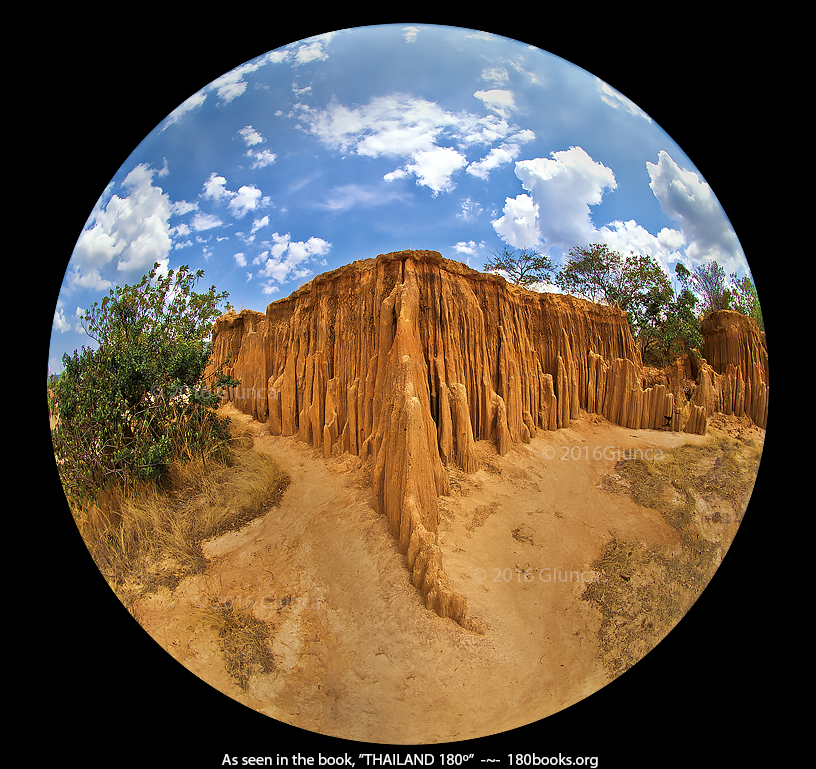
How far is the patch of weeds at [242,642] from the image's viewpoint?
4031 mm

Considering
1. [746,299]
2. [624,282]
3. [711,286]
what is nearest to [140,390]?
[624,282]

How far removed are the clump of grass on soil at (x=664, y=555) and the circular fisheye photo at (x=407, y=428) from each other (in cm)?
4

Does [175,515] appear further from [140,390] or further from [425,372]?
[425,372]

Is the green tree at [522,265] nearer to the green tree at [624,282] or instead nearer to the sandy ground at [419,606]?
the green tree at [624,282]

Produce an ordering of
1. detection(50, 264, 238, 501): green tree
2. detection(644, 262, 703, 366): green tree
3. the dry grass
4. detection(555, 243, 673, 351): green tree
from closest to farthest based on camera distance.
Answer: the dry grass → detection(555, 243, 673, 351): green tree → detection(50, 264, 238, 501): green tree → detection(644, 262, 703, 366): green tree

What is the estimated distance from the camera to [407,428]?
6129 mm

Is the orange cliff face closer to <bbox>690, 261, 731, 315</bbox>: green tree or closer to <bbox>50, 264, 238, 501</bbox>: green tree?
<bbox>50, 264, 238, 501</bbox>: green tree

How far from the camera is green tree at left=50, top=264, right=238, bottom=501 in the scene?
498 cm

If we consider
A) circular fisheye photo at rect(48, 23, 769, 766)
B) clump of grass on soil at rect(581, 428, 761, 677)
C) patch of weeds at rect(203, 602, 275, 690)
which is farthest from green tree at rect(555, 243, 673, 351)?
patch of weeds at rect(203, 602, 275, 690)

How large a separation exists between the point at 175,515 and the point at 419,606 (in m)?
3.13

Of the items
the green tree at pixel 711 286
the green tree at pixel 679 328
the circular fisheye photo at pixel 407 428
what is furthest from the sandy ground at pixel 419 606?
the green tree at pixel 711 286

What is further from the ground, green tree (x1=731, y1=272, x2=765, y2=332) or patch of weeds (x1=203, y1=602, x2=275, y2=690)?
green tree (x1=731, y1=272, x2=765, y2=332)

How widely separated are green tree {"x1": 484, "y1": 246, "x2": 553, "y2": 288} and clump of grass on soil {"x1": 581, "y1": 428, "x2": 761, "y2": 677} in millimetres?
2526

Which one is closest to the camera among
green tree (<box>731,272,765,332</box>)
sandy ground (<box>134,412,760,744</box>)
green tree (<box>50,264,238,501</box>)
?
sandy ground (<box>134,412,760,744</box>)
